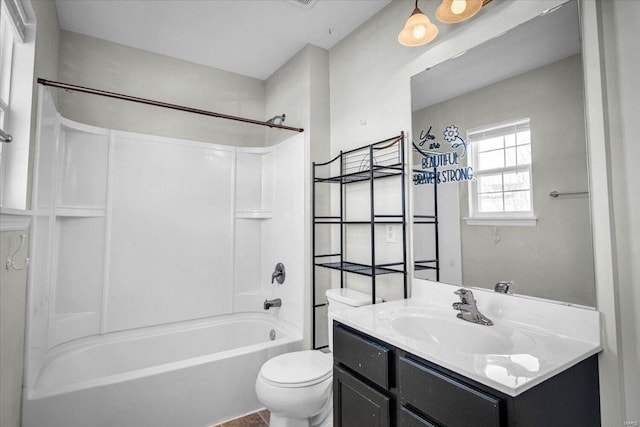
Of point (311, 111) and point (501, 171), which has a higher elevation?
point (311, 111)

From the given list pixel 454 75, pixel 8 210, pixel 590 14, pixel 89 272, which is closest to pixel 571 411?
pixel 590 14

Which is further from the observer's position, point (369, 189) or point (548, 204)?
point (369, 189)

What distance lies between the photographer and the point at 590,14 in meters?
1.13

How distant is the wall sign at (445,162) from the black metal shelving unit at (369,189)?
4.7 inches

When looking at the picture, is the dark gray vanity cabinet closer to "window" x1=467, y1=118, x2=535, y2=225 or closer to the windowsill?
the windowsill

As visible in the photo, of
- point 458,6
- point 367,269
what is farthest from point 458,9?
point 367,269

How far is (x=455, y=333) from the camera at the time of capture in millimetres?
1342

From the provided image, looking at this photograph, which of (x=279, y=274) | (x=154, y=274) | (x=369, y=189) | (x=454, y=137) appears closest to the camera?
(x=454, y=137)

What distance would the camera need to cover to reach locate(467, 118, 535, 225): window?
4.32 ft

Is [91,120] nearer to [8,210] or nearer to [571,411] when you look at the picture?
[8,210]

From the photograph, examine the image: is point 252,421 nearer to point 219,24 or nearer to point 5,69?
point 5,69

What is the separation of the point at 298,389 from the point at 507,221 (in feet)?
4.26

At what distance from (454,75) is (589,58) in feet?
1.89

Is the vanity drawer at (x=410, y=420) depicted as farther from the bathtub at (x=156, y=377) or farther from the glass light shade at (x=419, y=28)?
the glass light shade at (x=419, y=28)
